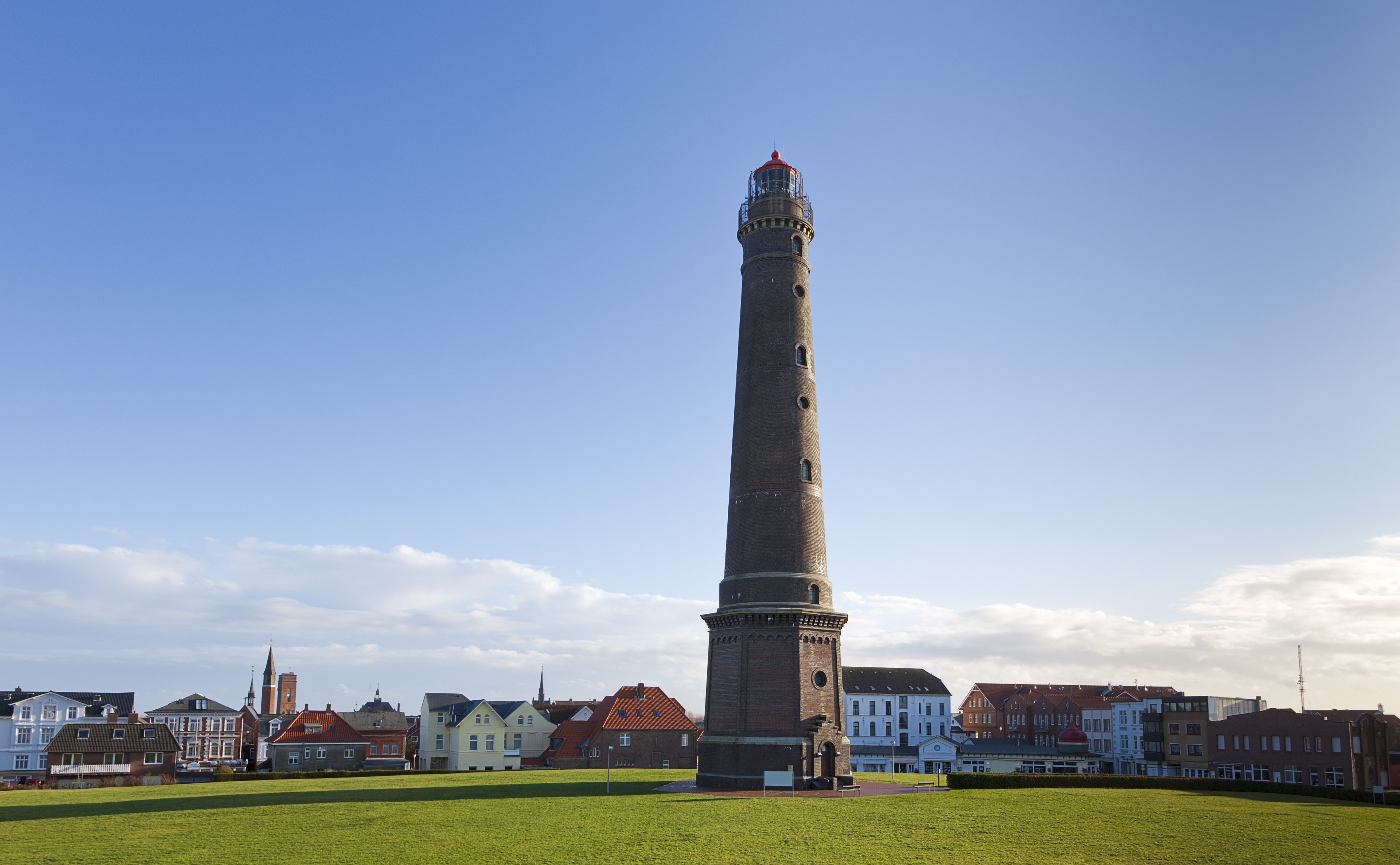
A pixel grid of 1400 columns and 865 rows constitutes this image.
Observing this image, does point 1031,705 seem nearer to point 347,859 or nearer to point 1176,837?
point 1176,837

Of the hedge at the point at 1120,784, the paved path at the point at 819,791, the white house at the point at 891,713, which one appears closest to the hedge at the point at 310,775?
the paved path at the point at 819,791

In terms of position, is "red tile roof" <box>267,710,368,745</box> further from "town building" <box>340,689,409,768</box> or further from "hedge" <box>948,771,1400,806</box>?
"hedge" <box>948,771,1400,806</box>

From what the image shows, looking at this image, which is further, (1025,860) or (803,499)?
(803,499)

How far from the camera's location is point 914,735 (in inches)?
3907

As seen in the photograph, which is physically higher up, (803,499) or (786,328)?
(786,328)

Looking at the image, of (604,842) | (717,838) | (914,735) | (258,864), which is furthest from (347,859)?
(914,735)

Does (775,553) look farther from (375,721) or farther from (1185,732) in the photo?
(375,721)

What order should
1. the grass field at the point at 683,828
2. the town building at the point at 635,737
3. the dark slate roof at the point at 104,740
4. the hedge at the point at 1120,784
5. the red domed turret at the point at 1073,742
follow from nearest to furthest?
the grass field at the point at 683,828, the hedge at the point at 1120,784, the dark slate roof at the point at 104,740, the town building at the point at 635,737, the red domed turret at the point at 1073,742

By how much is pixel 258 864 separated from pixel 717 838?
12.4 m

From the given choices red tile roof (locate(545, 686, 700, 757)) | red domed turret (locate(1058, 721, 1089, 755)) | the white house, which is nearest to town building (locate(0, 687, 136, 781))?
red tile roof (locate(545, 686, 700, 757))

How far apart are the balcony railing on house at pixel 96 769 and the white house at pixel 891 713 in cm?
5995

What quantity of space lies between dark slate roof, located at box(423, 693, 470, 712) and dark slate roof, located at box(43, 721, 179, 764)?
2015cm

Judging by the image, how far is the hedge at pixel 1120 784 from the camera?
4744 cm

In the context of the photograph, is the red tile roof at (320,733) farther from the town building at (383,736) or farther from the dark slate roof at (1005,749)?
the dark slate roof at (1005,749)
